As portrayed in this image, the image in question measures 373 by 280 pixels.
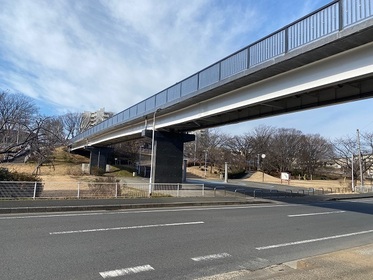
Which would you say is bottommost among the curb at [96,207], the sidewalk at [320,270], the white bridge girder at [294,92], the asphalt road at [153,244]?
the curb at [96,207]

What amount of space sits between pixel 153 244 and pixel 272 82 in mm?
10559

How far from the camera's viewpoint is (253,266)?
5.70 meters

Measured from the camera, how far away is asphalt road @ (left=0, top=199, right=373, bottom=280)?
530cm

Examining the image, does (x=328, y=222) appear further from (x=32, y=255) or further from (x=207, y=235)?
(x=32, y=255)

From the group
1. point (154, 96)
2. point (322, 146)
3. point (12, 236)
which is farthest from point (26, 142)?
point (322, 146)

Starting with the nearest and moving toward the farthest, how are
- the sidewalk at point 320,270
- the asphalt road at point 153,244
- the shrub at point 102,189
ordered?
the sidewalk at point 320,270 < the asphalt road at point 153,244 < the shrub at point 102,189

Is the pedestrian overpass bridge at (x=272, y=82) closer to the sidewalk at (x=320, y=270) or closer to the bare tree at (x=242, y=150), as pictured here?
the sidewalk at (x=320, y=270)

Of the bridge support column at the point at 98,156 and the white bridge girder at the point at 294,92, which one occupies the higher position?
the white bridge girder at the point at 294,92

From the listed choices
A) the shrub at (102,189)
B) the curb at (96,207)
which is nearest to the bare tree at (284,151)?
the curb at (96,207)

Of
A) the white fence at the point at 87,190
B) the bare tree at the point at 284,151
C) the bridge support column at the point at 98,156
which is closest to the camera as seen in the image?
the white fence at the point at 87,190

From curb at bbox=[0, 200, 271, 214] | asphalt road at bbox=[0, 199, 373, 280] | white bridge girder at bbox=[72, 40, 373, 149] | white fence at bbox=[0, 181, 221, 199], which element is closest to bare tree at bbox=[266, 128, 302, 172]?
white bridge girder at bbox=[72, 40, 373, 149]

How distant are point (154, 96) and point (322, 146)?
7213 centimetres

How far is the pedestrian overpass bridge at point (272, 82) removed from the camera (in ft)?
34.4

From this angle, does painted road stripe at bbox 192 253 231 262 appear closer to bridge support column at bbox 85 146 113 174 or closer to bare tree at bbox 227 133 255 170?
bridge support column at bbox 85 146 113 174
